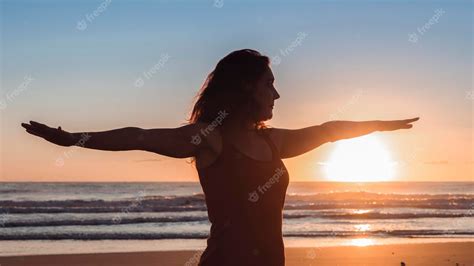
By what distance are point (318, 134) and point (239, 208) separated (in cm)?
62

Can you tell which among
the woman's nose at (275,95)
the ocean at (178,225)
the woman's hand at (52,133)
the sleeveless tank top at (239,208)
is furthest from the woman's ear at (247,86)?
the ocean at (178,225)

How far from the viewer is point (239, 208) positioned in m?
2.99

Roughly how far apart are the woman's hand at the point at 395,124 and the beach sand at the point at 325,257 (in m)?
7.77

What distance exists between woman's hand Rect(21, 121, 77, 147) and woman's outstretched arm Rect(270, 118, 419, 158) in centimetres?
91

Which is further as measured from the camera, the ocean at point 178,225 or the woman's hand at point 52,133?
the ocean at point 178,225

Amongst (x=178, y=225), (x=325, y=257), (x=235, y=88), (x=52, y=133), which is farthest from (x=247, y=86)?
(x=178, y=225)

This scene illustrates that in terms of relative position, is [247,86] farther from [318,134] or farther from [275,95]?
[318,134]

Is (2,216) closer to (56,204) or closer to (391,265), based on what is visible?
(56,204)

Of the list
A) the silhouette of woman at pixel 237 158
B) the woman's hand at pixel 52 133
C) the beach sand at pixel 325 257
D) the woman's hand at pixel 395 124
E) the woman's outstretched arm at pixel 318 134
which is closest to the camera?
the woman's hand at pixel 52 133

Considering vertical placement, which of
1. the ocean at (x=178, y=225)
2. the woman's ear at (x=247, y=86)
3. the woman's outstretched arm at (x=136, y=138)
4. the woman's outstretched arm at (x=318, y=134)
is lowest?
the ocean at (x=178, y=225)

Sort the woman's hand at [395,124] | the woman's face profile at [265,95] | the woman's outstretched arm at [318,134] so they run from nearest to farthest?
the woman's face profile at [265,95]
the woman's outstretched arm at [318,134]
the woman's hand at [395,124]

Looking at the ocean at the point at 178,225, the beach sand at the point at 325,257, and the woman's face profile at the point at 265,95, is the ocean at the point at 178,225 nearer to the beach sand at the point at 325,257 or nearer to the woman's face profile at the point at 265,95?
the beach sand at the point at 325,257

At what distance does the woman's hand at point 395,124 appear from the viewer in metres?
3.55

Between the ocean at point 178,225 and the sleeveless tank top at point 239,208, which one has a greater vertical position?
the sleeveless tank top at point 239,208
